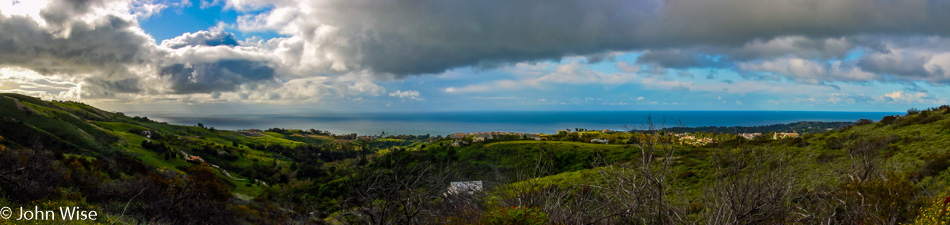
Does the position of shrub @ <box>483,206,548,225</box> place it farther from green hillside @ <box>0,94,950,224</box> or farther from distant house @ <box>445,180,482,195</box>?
distant house @ <box>445,180,482,195</box>

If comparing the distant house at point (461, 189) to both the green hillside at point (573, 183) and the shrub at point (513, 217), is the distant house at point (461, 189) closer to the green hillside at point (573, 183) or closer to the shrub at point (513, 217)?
the green hillside at point (573, 183)

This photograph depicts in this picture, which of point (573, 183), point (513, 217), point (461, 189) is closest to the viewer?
point (513, 217)

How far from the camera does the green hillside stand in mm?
5137

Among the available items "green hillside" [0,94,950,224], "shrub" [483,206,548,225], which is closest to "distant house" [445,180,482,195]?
"green hillside" [0,94,950,224]

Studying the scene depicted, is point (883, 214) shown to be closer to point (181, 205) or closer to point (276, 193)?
point (181, 205)

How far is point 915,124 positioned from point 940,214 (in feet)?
72.0

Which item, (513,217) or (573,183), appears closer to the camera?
(513,217)

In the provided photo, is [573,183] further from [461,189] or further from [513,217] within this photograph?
[461,189]

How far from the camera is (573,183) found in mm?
9984

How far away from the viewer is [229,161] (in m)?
63.4

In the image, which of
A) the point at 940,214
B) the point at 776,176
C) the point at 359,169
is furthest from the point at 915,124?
the point at 359,169

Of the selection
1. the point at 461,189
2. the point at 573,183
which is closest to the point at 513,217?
the point at 573,183

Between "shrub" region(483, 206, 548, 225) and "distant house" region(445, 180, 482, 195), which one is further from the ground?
"shrub" region(483, 206, 548, 225)

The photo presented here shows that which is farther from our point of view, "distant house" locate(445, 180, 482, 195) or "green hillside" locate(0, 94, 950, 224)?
"distant house" locate(445, 180, 482, 195)
